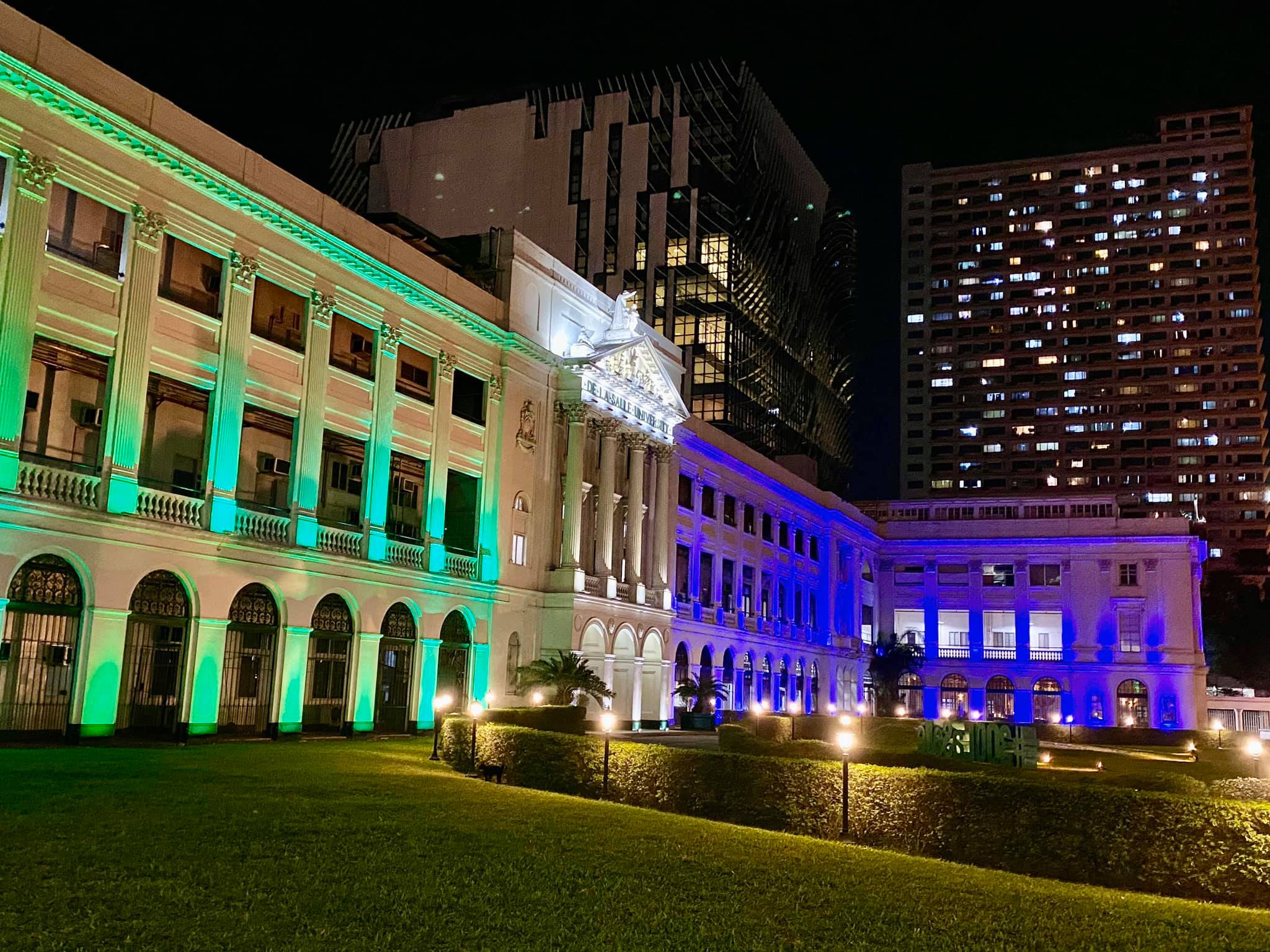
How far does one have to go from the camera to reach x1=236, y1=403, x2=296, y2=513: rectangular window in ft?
105

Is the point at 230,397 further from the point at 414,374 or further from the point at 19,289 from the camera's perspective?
the point at 414,374

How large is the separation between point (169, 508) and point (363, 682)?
343 inches

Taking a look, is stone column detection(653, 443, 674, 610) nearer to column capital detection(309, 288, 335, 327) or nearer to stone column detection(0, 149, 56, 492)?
column capital detection(309, 288, 335, 327)

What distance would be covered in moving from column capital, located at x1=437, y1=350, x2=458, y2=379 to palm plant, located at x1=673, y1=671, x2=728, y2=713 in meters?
19.0

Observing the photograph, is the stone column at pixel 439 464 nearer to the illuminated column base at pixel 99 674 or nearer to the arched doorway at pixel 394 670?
the arched doorway at pixel 394 670

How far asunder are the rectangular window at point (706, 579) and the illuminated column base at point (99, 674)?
114ft

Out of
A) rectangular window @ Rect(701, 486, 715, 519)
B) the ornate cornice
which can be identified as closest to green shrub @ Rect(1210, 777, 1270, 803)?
the ornate cornice

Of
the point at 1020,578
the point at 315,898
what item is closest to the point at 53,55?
the point at 315,898

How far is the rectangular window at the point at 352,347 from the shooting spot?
35125 mm

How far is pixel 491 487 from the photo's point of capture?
40.9 m

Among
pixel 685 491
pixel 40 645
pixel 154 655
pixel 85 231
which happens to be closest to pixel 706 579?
pixel 685 491

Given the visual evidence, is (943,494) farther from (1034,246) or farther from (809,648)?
(809,648)

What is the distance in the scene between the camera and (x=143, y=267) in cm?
2788

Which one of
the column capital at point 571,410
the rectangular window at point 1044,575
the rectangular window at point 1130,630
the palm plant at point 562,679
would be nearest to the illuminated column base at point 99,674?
the palm plant at point 562,679
